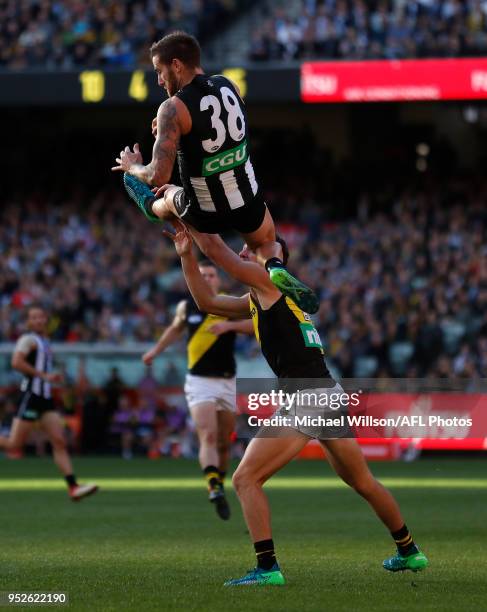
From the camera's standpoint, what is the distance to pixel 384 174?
3441 cm

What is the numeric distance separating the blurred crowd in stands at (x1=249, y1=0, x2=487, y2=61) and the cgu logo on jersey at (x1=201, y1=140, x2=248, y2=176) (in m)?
21.2

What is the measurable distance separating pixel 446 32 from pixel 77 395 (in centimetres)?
1112

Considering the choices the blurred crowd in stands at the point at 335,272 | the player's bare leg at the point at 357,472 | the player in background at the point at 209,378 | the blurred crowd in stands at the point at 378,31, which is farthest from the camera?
the blurred crowd in stands at the point at 378,31

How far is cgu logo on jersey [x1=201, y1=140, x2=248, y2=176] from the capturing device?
8758 millimetres

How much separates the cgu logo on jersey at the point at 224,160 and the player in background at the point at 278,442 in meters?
0.42

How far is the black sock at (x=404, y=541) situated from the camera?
8703 mm

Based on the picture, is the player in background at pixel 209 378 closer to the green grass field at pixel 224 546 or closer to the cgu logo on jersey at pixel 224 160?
the green grass field at pixel 224 546

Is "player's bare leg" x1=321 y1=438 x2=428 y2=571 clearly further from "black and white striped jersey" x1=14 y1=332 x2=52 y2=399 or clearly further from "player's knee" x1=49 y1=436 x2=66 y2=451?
"black and white striped jersey" x1=14 y1=332 x2=52 y2=399

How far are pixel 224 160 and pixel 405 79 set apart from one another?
21228 millimetres

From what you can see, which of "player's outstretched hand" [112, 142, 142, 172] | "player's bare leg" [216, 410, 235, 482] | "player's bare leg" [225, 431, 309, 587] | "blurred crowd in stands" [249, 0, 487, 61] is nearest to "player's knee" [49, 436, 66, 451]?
"player's bare leg" [216, 410, 235, 482]

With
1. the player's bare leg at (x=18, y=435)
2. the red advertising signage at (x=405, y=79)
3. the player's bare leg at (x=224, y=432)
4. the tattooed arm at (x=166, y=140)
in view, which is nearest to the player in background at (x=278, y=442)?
the tattooed arm at (x=166, y=140)

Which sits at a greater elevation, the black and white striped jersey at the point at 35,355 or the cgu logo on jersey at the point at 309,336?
the cgu logo on jersey at the point at 309,336

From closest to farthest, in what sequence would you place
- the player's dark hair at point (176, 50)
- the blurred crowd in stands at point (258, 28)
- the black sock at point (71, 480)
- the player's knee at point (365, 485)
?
the player's knee at point (365, 485)
the player's dark hair at point (176, 50)
the black sock at point (71, 480)
the blurred crowd in stands at point (258, 28)

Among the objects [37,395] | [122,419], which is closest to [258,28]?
[122,419]
